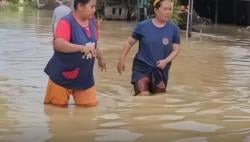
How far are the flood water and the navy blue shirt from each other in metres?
0.51

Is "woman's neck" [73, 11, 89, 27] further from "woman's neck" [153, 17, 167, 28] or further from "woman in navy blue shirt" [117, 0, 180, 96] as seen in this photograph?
"woman's neck" [153, 17, 167, 28]

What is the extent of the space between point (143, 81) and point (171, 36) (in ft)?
2.38

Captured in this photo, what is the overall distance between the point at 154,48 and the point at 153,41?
3.9 inches

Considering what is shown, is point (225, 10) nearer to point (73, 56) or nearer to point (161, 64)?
point (161, 64)

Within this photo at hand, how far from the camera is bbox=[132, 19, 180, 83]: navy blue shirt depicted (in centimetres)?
888

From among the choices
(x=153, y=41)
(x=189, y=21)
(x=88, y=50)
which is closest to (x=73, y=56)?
(x=88, y=50)

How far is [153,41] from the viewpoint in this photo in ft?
29.1

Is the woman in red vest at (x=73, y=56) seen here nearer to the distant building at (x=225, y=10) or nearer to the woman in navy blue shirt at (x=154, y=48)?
the woman in navy blue shirt at (x=154, y=48)

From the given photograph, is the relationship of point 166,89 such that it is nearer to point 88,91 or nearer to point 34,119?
point 88,91

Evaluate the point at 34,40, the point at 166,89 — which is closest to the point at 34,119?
the point at 166,89

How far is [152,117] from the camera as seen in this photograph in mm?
7465

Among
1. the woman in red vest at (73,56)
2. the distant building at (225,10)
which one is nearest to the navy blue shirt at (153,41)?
the woman in red vest at (73,56)

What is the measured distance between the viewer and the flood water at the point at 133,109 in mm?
6422

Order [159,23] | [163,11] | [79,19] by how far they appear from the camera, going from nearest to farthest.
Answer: [79,19]
[163,11]
[159,23]
